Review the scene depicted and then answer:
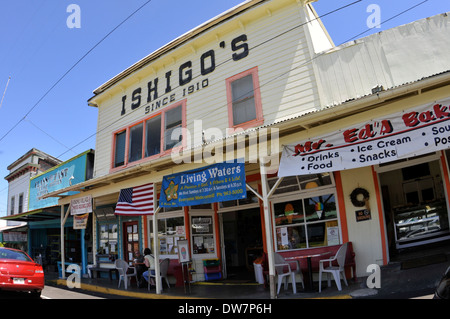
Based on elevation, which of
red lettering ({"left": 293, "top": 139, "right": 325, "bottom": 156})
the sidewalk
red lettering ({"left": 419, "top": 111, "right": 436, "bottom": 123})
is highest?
red lettering ({"left": 419, "top": 111, "right": 436, "bottom": 123})

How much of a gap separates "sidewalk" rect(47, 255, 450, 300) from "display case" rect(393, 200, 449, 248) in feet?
5.64

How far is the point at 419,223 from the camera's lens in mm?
8945

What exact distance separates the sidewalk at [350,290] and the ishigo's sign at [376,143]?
229 cm

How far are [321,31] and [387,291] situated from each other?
7.95 meters

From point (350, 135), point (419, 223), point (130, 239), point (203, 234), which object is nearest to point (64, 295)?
point (130, 239)

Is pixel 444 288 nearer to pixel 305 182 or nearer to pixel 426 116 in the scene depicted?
pixel 426 116

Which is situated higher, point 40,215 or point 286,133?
point 286,133

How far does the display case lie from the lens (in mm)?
8633

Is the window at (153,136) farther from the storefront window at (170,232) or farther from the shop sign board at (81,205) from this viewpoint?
the shop sign board at (81,205)

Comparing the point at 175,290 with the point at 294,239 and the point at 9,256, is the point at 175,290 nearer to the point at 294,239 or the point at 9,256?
the point at 294,239

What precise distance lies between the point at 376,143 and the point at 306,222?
11.7 feet

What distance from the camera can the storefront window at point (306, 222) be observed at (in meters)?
9.00

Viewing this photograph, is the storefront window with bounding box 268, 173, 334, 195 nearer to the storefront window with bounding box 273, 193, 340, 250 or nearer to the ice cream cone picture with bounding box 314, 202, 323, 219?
the storefront window with bounding box 273, 193, 340, 250

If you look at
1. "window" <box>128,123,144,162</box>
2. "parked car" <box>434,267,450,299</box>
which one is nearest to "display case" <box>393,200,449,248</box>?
"parked car" <box>434,267,450,299</box>
